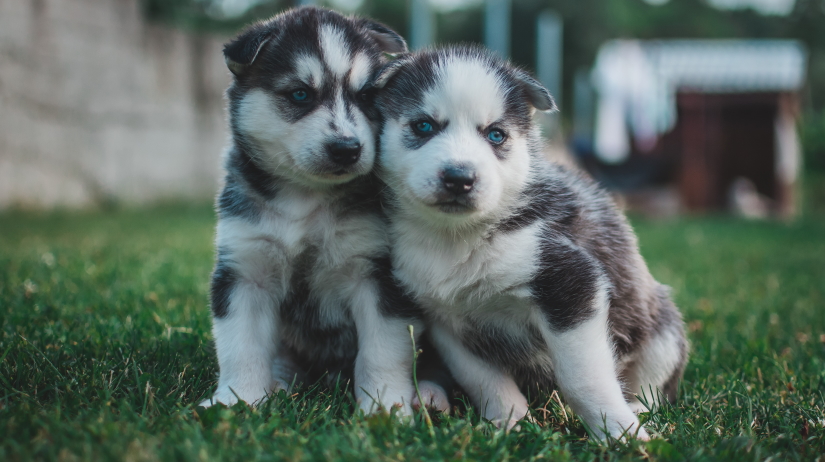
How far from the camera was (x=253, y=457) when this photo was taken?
1.96 metres

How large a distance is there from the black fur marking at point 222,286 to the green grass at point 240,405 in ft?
0.95

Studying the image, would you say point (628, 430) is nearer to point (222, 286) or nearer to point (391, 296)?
point (391, 296)

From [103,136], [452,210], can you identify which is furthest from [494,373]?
[103,136]

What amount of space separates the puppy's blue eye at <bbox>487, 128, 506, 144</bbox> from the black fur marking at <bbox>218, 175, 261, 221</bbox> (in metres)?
1.00

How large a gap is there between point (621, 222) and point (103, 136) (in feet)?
35.1

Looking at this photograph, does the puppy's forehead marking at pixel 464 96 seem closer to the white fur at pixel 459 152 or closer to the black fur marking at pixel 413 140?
the white fur at pixel 459 152

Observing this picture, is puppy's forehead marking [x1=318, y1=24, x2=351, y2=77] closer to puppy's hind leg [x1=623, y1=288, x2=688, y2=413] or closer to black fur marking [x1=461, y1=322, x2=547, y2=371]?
black fur marking [x1=461, y1=322, x2=547, y2=371]

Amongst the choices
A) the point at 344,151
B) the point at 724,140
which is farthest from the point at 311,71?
the point at 724,140

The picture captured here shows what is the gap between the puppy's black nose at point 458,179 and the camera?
2.50 metres

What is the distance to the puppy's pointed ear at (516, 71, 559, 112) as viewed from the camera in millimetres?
2963

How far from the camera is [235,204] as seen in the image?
9.73 feet

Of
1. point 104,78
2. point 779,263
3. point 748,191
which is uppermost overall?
point 104,78

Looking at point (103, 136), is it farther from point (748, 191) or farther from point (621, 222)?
point (748, 191)

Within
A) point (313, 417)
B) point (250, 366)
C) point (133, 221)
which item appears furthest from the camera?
point (133, 221)
